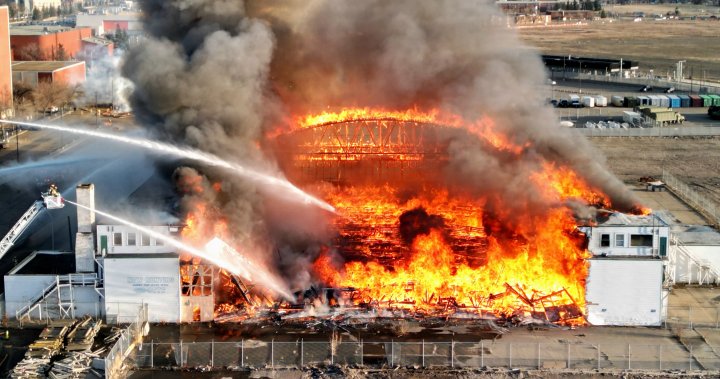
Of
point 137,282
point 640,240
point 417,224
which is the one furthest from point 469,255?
point 137,282

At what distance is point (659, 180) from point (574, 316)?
24.7 meters

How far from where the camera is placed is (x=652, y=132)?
68.8 meters

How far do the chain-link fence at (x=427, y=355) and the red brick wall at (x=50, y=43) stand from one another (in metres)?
74.6

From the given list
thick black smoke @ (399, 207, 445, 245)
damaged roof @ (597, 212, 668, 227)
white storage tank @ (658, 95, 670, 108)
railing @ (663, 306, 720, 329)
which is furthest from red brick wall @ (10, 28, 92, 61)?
railing @ (663, 306, 720, 329)

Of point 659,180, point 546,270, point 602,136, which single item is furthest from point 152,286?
point 602,136

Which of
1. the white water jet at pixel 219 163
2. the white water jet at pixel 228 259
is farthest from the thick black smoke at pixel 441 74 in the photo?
the white water jet at pixel 228 259

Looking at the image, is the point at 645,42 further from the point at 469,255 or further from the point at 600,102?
the point at 469,255

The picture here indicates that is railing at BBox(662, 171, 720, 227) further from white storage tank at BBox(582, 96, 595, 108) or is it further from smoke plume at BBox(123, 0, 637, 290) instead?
white storage tank at BBox(582, 96, 595, 108)

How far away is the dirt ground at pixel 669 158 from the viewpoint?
53.9 m

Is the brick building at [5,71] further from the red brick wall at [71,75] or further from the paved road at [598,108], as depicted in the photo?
the paved road at [598,108]

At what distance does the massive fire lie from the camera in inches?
1220

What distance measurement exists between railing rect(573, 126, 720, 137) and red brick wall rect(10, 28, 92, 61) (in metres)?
55.7

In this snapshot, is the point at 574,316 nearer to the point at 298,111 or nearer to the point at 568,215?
the point at 568,215

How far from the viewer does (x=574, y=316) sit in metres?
30.3
